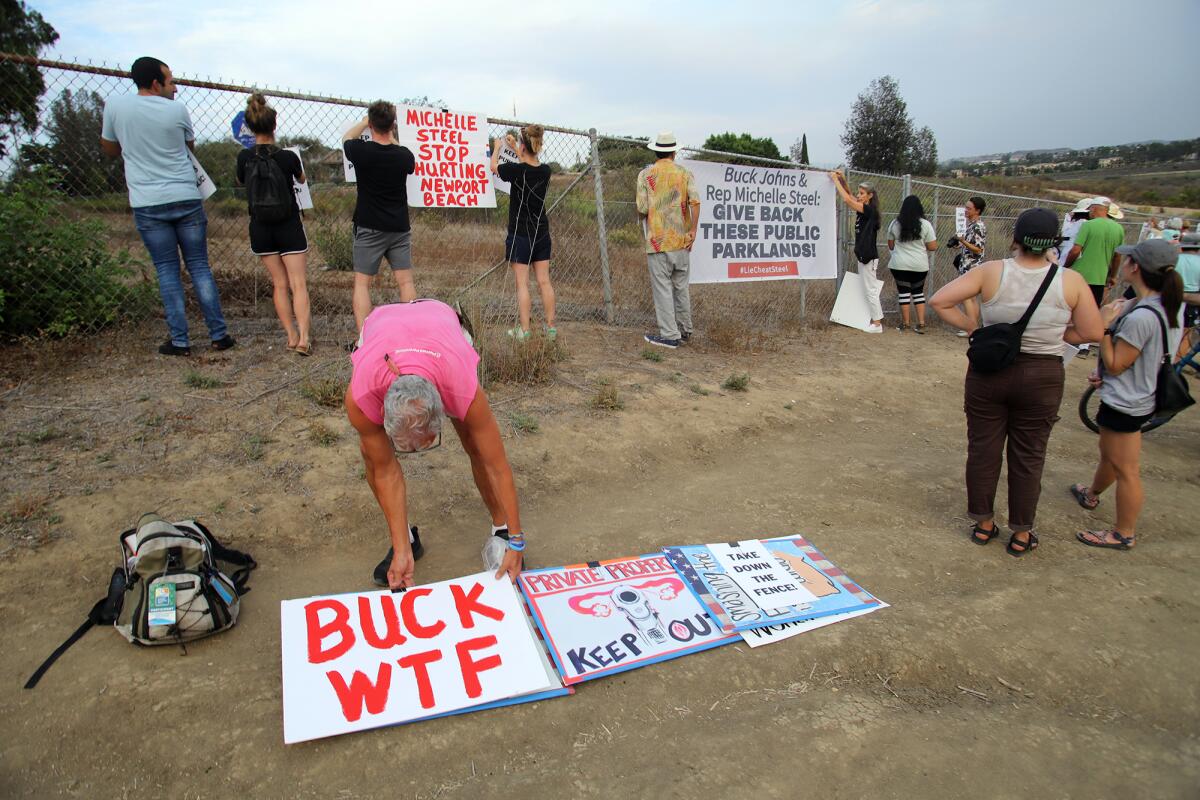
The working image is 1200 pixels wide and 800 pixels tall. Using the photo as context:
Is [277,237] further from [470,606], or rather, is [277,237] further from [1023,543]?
[1023,543]

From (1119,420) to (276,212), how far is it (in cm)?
573

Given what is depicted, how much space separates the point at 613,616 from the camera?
9.76 ft

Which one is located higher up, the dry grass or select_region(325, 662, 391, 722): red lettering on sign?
the dry grass

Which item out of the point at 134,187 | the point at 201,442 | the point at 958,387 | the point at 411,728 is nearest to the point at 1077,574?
the point at 411,728

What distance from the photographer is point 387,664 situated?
2.56 meters

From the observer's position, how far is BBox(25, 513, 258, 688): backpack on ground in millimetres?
2572

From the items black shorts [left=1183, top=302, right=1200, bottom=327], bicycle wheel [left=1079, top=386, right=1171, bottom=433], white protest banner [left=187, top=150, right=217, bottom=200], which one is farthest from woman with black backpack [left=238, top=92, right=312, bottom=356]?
black shorts [left=1183, top=302, right=1200, bottom=327]

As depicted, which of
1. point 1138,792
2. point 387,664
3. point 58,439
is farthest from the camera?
point 58,439

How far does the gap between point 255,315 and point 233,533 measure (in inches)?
144

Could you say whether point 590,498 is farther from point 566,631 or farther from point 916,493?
point 916,493

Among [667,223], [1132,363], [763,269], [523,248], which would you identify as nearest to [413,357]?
[1132,363]

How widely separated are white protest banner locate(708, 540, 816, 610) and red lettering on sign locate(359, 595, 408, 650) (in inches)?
63.0

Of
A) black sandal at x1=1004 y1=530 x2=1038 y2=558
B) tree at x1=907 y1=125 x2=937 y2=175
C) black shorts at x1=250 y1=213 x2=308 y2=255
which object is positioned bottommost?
black sandal at x1=1004 y1=530 x2=1038 y2=558

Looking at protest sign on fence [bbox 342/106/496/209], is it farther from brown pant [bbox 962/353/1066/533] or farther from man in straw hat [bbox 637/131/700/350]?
brown pant [bbox 962/353/1066/533]
